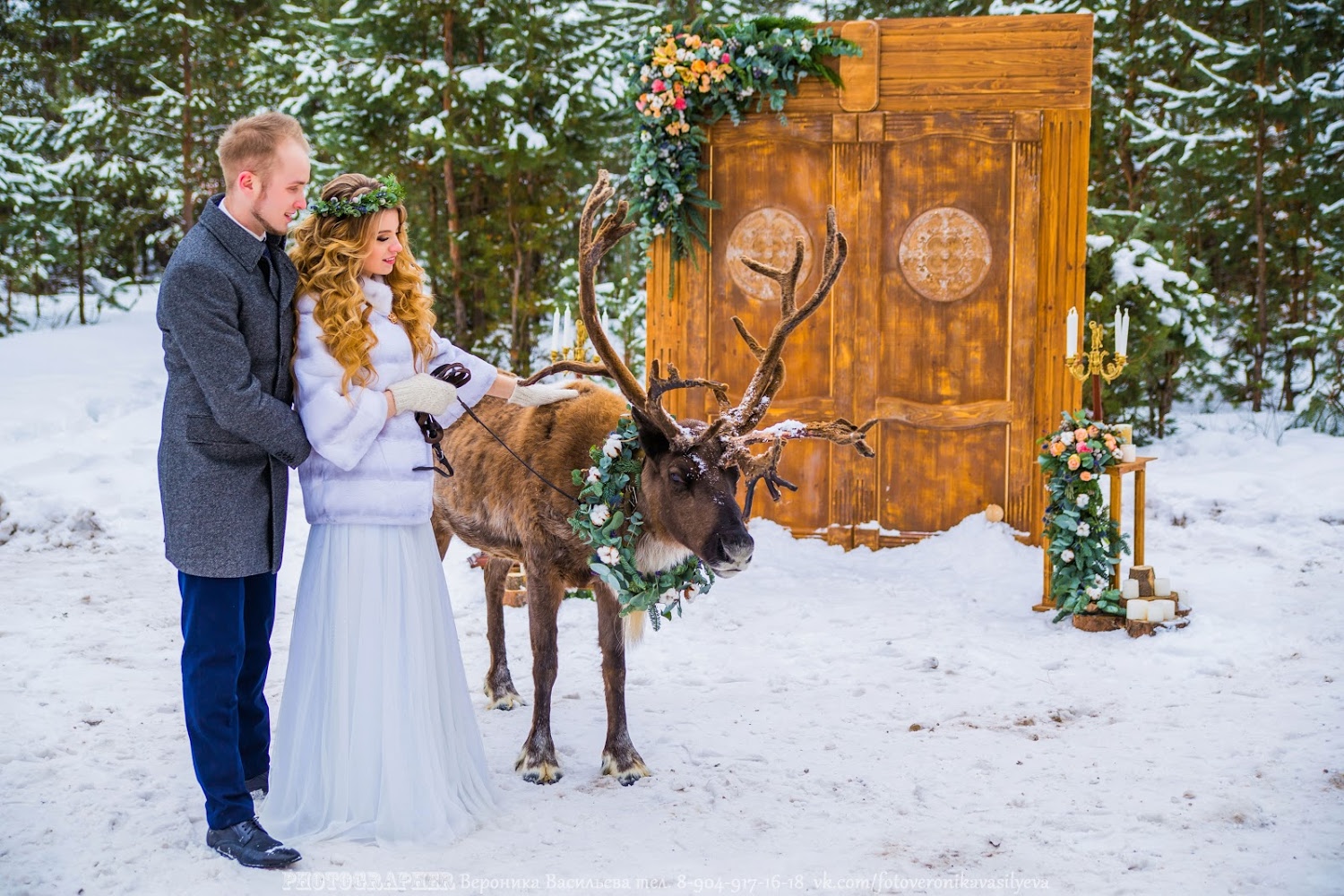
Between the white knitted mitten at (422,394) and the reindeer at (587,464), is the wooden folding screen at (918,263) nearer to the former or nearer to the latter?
the reindeer at (587,464)

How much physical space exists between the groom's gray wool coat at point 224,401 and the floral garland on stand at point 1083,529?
4438 mm

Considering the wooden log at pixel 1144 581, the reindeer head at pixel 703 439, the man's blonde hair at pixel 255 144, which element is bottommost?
the wooden log at pixel 1144 581

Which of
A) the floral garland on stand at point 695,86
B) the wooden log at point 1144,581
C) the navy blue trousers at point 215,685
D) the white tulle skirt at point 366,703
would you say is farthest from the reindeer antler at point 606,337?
the floral garland on stand at point 695,86

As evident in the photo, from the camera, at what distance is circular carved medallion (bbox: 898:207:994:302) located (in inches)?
308

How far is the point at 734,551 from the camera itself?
3787 mm

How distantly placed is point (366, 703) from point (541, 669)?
96 centimetres

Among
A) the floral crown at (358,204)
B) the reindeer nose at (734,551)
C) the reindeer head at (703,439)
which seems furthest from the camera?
the reindeer head at (703,439)

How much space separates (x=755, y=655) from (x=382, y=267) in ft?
10.4

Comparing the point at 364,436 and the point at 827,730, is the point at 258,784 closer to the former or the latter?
the point at 364,436

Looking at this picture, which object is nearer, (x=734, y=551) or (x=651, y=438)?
(x=734, y=551)

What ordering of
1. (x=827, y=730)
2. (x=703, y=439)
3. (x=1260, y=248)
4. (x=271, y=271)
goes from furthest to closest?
1. (x=1260, y=248)
2. (x=827, y=730)
3. (x=703, y=439)
4. (x=271, y=271)

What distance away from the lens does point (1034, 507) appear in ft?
25.4

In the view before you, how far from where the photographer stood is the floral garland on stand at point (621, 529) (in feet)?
13.4

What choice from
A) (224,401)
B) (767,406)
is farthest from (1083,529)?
(224,401)
